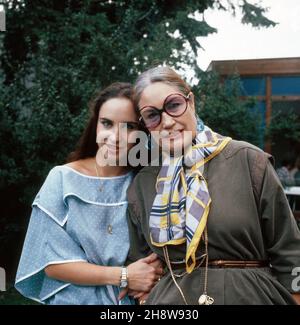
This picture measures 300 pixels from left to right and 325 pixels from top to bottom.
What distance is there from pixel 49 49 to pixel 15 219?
79.9 inches

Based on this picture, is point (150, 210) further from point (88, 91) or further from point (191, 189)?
point (88, 91)

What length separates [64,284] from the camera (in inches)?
75.6

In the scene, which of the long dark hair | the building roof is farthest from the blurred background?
the long dark hair

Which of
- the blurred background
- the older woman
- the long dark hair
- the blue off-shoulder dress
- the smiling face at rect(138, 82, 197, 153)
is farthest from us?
the blurred background

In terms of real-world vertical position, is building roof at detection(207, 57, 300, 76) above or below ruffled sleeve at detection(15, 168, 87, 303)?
above

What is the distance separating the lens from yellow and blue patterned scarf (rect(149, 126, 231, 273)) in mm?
1623

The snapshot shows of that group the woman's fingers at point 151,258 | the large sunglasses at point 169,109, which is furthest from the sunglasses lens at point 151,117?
the woman's fingers at point 151,258

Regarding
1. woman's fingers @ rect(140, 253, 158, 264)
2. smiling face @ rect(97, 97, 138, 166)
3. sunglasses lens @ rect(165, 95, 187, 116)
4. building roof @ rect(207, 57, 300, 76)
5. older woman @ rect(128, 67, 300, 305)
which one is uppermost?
building roof @ rect(207, 57, 300, 76)

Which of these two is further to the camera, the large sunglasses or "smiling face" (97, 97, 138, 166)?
"smiling face" (97, 97, 138, 166)

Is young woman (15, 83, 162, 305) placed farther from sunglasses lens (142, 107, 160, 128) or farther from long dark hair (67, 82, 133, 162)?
sunglasses lens (142, 107, 160, 128)

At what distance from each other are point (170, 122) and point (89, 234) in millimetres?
558

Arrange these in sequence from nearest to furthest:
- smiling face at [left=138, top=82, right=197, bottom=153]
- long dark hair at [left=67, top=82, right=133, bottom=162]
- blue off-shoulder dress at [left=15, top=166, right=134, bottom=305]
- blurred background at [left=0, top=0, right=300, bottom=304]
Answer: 1. smiling face at [left=138, top=82, right=197, bottom=153]
2. blue off-shoulder dress at [left=15, top=166, right=134, bottom=305]
3. long dark hair at [left=67, top=82, right=133, bottom=162]
4. blurred background at [left=0, top=0, right=300, bottom=304]
